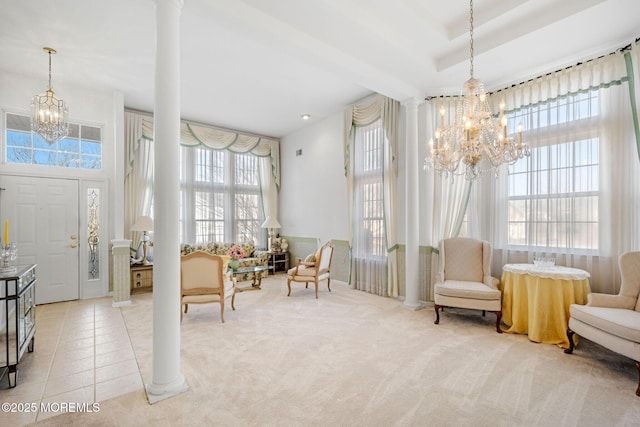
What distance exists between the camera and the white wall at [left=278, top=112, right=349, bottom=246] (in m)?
6.25

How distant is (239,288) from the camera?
5.80m

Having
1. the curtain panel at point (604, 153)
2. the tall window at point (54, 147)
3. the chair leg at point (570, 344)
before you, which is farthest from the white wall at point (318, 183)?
the tall window at point (54, 147)

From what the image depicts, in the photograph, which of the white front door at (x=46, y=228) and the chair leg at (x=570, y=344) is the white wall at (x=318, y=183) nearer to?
the chair leg at (x=570, y=344)

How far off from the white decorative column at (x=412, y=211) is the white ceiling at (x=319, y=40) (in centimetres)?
37

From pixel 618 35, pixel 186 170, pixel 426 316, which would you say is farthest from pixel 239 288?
pixel 618 35

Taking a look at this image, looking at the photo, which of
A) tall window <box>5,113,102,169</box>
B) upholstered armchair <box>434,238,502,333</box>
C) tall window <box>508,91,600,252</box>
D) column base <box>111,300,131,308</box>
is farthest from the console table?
tall window <box>508,91,600,252</box>

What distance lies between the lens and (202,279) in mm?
3959

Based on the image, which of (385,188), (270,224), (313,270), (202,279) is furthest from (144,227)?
(385,188)

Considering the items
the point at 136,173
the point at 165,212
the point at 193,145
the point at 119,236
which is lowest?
the point at 119,236

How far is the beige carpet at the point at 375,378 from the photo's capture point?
6.70ft

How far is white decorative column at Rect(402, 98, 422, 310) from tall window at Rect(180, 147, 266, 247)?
431 cm

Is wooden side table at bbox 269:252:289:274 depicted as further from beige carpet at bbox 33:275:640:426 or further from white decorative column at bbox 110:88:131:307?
beige carpet at bbox 33:275:640:426

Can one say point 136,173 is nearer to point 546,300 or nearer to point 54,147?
point 54,147

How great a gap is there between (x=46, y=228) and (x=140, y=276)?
5.50 feet
